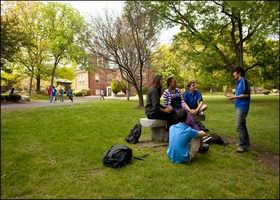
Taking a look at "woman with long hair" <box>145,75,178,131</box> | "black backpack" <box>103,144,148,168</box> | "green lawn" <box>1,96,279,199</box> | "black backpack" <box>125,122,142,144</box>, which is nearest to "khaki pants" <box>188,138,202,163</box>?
"green lawn" <box>1,96,279,199</box>

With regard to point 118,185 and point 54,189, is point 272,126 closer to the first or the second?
point 118,185

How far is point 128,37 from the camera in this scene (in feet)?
50.0

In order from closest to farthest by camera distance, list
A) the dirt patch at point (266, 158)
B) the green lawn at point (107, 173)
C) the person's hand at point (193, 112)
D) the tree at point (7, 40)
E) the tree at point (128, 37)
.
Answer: the tree at point (7, 40) < the green lawn at point (107, 173) < the dirt patch at point (266, 158) < the person's hand at point (193, 112) < the tree at point (128, 37)

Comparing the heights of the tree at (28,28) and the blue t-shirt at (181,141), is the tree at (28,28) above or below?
above

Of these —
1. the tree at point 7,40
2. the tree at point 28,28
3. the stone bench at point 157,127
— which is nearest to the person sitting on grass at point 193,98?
the stone bench at point 157,127

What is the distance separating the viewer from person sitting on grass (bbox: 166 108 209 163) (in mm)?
4902

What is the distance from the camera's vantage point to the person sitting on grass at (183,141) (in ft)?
16.1

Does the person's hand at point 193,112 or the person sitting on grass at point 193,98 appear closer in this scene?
the person's hand at point 193,112

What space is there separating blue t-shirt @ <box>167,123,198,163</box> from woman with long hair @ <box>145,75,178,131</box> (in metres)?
1.01

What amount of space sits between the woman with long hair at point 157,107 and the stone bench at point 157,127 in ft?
0.31

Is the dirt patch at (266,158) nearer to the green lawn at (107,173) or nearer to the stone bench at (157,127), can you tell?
the green lawn at (107,173)

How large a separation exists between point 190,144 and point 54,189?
250 cm

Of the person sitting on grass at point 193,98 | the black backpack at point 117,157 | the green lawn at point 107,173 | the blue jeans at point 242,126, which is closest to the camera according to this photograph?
the green lawn at point 107,173

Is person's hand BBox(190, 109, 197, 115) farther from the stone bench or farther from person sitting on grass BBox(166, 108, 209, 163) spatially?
person sitting on grass BBox(166, 108, 209, 163)
